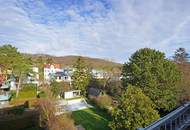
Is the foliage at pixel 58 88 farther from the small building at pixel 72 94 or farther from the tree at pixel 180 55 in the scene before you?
the tree at pixel 180 55

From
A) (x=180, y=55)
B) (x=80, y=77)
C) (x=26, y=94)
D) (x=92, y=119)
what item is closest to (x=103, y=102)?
(x=92, y=119)

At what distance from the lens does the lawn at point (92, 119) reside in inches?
862

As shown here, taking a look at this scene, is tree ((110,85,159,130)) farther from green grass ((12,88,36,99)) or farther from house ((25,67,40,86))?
house ((25,67,40,86))

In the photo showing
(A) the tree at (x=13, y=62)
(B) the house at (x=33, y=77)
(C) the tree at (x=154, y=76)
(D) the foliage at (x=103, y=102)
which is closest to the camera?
(C) the tree at (x=154, y=76)

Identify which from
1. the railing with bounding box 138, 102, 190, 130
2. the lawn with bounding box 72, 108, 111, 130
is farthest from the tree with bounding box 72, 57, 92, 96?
the railing with bounding box 138, 102, 190, 130

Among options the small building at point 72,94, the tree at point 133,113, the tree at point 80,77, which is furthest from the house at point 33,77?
the tree at point 133,113

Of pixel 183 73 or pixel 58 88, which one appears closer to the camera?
pixel 183 73

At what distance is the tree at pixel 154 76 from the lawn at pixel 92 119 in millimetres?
4519

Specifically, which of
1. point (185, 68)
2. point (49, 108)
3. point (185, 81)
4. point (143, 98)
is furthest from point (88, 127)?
point (185, 68)

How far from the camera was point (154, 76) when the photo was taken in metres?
25.3

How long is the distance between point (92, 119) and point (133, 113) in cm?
888

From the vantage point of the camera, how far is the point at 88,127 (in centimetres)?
2145

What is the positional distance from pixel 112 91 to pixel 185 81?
11.7 meters

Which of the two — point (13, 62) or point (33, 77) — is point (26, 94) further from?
point (33, 77)
